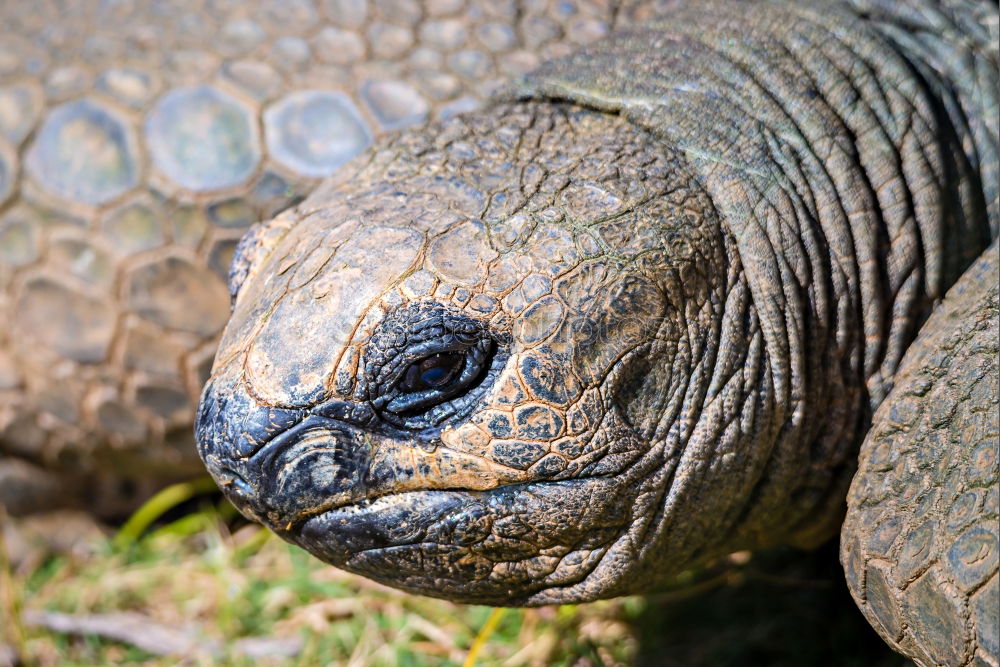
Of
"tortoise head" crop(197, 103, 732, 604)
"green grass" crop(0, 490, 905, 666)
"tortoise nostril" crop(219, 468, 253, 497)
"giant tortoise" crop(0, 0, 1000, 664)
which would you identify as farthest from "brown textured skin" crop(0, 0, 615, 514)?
"tortoise nostril" crop(219, 468, 253, 497)

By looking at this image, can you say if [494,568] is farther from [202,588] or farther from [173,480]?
[173,480]

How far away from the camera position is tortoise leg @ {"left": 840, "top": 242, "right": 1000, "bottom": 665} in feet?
6.94

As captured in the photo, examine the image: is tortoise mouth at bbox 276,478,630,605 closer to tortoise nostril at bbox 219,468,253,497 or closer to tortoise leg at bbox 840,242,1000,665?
tortoise nostril at bbox 219,468,253,497

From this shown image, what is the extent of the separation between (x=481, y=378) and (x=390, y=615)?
5.48 feet

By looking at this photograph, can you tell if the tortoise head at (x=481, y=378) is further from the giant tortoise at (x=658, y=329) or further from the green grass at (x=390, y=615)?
the green grass at (x=390, y=615)

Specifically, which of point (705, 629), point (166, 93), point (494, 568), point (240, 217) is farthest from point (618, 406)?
point (166, 93)

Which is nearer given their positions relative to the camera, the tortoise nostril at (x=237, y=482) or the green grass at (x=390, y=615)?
the tortoise nostril at (x=237, y=482)

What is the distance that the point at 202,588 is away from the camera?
13.2ft

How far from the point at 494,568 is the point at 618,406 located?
1.50 feet

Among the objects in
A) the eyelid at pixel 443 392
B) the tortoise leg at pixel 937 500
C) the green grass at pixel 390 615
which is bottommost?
the green grass at pixel 390 615

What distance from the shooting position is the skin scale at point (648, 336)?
2279mm

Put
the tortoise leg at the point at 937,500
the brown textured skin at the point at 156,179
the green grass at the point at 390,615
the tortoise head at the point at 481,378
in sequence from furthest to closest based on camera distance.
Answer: the brown textured skin at the point at 156,179
the green grass at the point at 390,615
the tortoise head at the point at 481,378
the tortoise leg at the point at 937,500

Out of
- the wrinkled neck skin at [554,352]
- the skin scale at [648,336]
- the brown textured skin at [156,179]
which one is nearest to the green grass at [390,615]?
the brown textured skin at [156,179]

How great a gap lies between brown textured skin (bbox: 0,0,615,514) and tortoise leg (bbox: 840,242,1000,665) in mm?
1740
